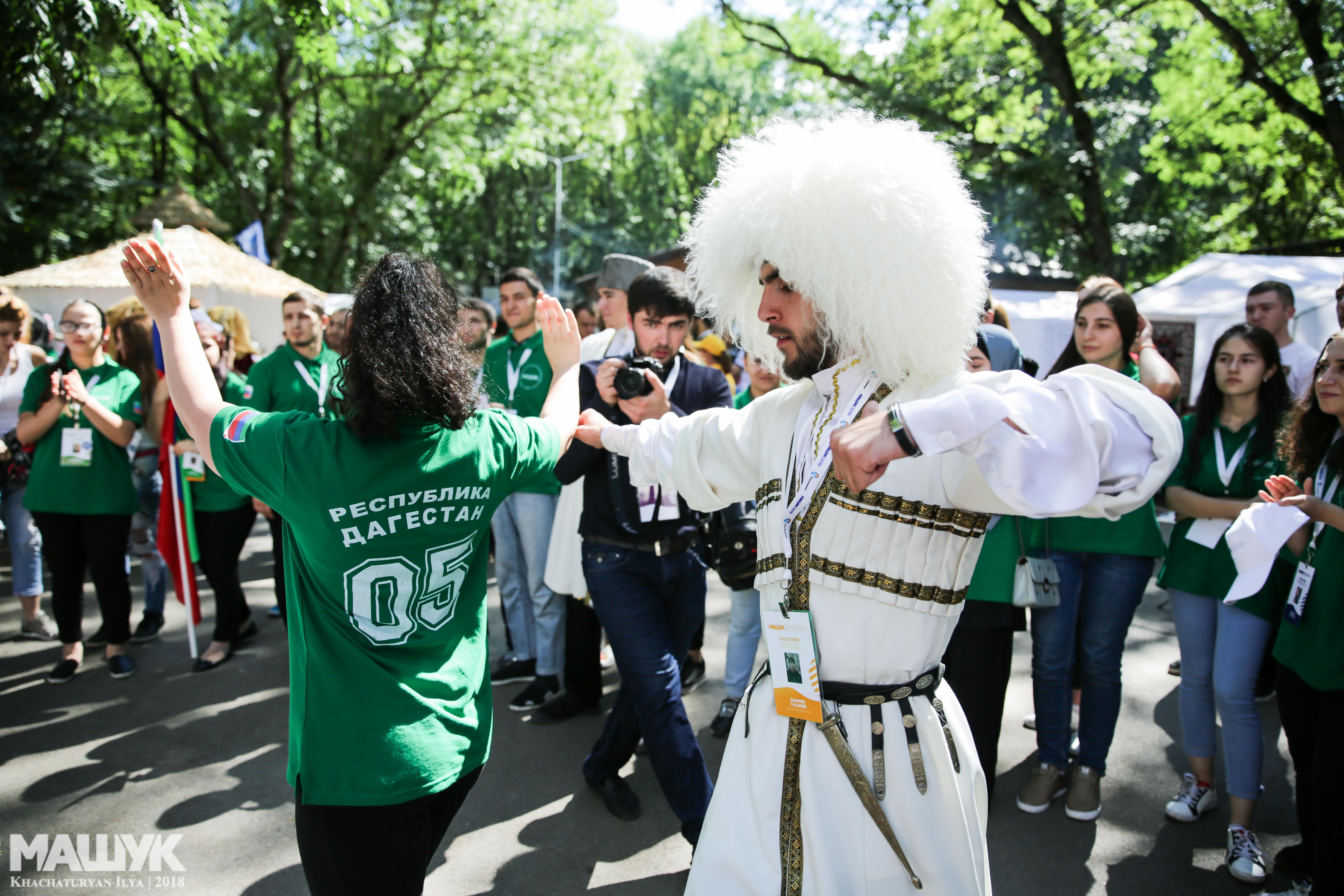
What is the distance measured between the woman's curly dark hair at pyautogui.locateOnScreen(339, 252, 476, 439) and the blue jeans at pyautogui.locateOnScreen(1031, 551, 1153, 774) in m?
2.54

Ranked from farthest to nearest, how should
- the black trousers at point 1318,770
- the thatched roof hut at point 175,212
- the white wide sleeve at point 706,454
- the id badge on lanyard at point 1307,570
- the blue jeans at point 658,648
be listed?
the thatched roof hut at point 175,212 < the blue jeans at point 658,648 < the id badge on lanyard at point 1307,570 < the black trousers at point 1318,770 < the white wide sleeve at point 706,454

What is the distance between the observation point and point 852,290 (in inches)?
62.9

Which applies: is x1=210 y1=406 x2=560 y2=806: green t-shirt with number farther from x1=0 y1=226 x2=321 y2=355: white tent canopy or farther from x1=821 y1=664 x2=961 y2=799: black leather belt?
x1=0 y1=226 x2=321 y2=355: white tent canopy

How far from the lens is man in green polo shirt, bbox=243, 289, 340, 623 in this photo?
4.95m

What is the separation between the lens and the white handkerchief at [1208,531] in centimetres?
320

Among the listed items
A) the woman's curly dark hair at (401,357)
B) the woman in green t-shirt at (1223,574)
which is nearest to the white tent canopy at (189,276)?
the woman's curly dark hair at (401,357)

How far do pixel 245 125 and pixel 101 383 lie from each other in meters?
14.9

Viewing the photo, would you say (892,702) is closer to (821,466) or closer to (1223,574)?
(821,466)

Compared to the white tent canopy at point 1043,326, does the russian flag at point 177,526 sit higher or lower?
lower

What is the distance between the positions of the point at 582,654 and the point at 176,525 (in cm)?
246

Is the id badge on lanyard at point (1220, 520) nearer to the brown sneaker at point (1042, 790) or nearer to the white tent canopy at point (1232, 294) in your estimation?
the brown sneaker at point (1042, 790)

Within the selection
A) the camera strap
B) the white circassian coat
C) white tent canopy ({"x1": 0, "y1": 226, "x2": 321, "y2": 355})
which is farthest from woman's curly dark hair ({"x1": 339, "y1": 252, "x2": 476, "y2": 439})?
white tent canopy ({"x1": 0, "y1": 226, "x2": 321, "y2": 355})

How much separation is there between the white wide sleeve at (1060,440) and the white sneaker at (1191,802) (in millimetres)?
2707

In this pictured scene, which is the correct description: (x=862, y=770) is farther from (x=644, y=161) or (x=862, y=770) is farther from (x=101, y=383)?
(x=644, y=161)
